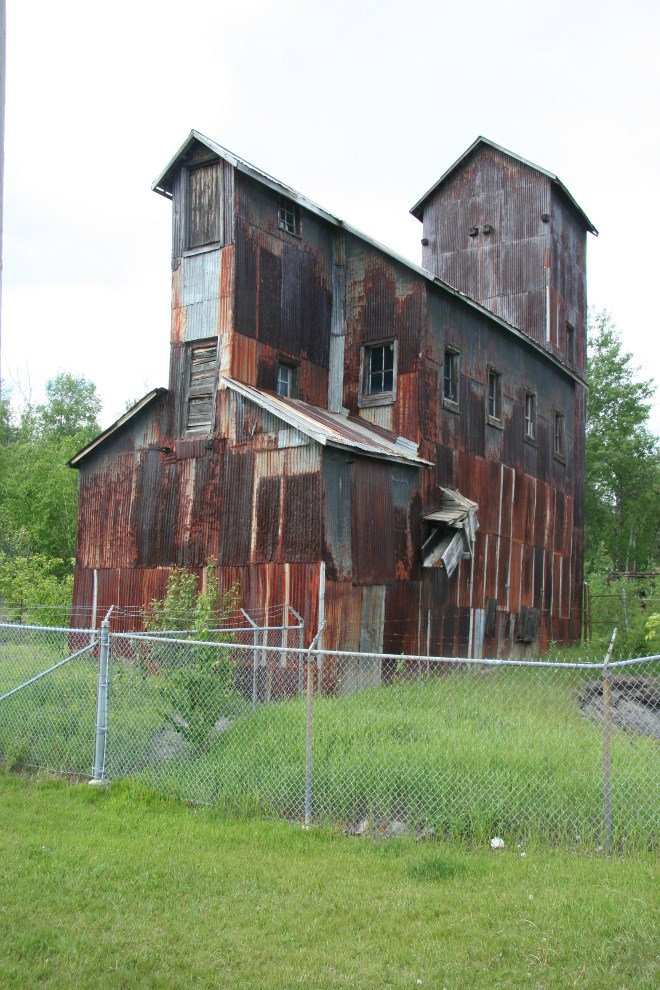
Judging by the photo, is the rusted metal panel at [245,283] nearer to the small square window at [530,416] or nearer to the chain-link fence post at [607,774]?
the small square window at [530,416]

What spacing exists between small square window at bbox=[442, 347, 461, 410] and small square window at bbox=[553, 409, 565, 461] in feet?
23.0

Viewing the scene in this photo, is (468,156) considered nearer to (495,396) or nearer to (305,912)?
(495,396)

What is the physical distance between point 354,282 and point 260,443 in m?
5.84

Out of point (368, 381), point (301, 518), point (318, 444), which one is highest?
point (368, 381)

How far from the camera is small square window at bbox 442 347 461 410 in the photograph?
20359mm

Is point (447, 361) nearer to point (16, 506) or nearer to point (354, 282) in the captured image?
point (354, 282)

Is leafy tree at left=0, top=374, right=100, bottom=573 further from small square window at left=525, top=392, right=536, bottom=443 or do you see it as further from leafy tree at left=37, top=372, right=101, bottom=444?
small square window at left=525, top=392, right=536, bottom=443

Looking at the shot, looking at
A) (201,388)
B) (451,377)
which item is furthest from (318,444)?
(451,377)

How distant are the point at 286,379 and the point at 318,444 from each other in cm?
408

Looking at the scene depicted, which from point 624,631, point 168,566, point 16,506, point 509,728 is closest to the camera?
point 509,728

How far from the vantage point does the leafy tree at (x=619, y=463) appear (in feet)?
153

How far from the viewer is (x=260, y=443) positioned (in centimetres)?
1714

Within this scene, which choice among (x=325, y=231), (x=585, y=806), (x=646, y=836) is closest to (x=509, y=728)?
(x=585, y=806)

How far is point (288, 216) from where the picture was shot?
19984mm
